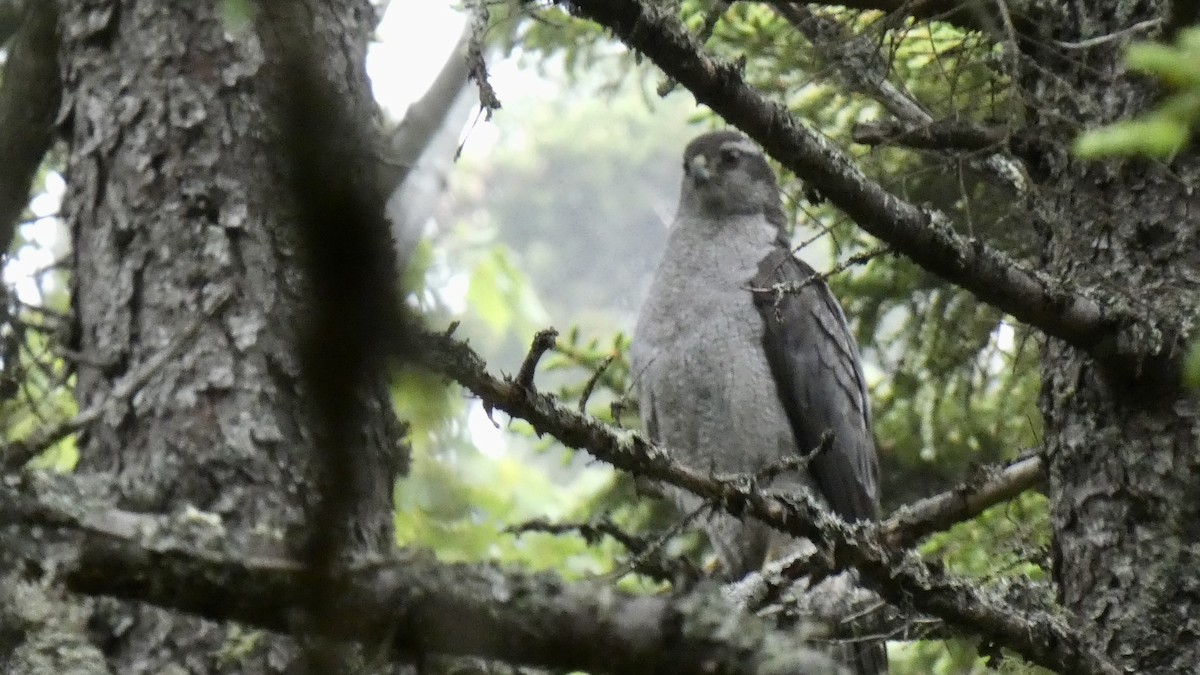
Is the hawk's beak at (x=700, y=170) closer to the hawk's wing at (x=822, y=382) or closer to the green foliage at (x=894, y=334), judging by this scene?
the green foliage at (x=894, y=334)

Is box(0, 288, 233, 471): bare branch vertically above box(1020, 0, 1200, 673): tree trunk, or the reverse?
box(1020, 0, 1200, 673): tree trunk

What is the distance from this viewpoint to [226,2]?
157 centimetres

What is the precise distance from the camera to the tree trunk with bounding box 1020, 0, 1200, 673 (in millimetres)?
3100

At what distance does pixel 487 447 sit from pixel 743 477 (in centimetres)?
394

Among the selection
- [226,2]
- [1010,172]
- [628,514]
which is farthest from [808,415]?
[226,2]

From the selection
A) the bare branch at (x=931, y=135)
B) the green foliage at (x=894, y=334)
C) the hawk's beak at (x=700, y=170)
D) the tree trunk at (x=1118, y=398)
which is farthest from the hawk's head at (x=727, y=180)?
the bare branch at (x=931, y=135)

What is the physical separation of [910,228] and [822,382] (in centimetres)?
247

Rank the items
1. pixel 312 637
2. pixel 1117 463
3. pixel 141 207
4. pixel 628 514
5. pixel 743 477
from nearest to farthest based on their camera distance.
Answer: pixel 312 637 < pixel 743 477 < pixel 1117 463 < pixel 141 207 < pixel 628 514

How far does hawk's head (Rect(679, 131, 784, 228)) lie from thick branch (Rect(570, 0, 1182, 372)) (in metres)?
3.04

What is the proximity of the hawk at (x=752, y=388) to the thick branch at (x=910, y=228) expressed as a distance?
211cm

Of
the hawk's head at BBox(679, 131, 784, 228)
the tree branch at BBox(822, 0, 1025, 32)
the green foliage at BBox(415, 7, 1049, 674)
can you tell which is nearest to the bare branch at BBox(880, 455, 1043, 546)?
the green foliage at BBox(415, 7, 1049, 674)

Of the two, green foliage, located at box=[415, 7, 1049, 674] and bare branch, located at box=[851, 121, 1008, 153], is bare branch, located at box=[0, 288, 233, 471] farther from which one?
bare branch, located at box=[851, 121, 1008, 153]

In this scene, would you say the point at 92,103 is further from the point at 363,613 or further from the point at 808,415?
the point at 363,613

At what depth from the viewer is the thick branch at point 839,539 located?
2520 mm
